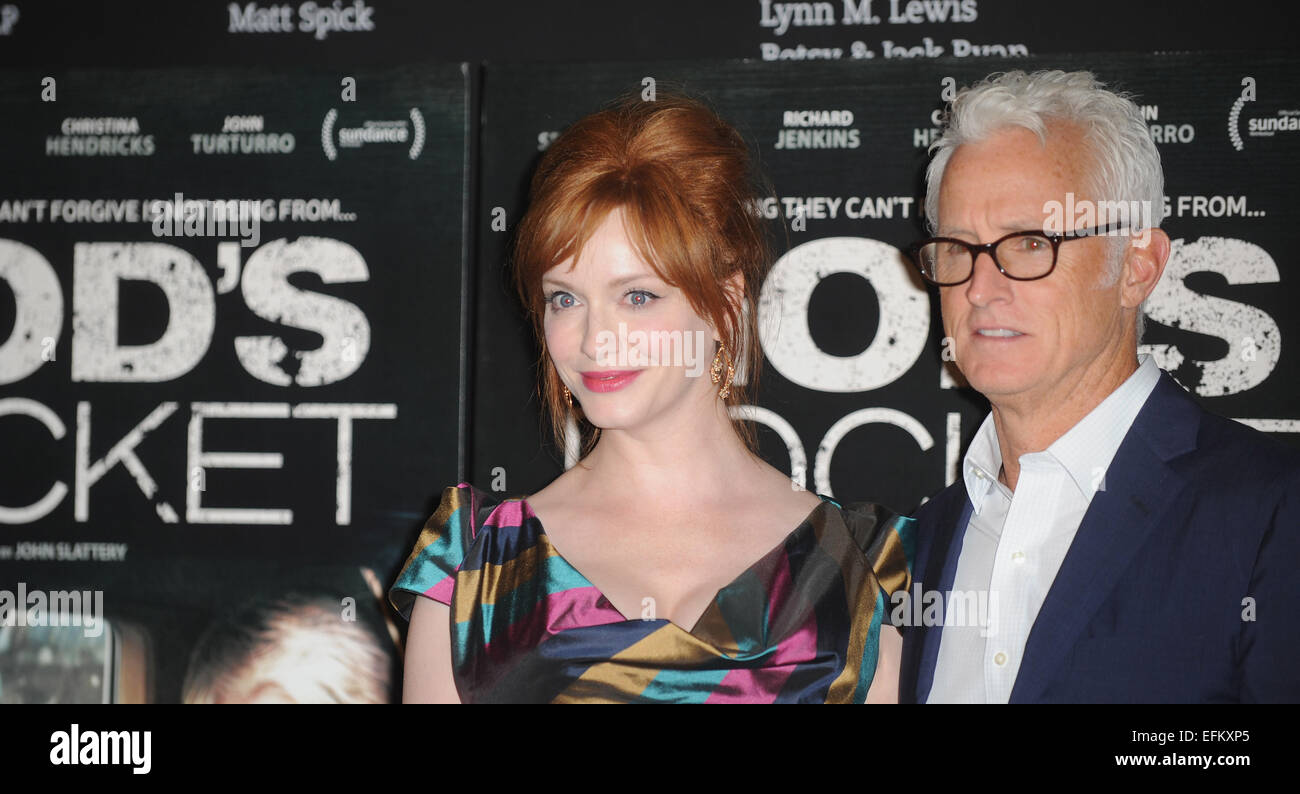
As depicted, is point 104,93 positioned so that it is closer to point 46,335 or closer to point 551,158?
point 46,335

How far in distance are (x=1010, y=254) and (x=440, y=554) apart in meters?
1.28

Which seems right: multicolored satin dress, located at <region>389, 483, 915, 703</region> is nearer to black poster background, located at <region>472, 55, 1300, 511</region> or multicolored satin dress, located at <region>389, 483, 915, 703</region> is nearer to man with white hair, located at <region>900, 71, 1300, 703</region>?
man with white hair, located at <region>900, 71, 1300, 703</region>

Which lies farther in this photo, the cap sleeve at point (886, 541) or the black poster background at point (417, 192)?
the black poster background at point (417, 192)

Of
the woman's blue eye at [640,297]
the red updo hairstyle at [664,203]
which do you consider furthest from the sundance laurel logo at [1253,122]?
the woman's blue eye at [640,297]

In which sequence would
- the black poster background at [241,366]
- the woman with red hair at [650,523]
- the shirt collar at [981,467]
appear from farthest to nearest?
the black poster background at [241,366] < the shirt collar at [981,467] < the woman with red hair at [650,523]

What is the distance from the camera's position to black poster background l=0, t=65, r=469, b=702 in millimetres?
2830

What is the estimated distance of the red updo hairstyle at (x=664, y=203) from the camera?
2.07m

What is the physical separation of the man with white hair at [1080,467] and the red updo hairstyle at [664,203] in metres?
0.42

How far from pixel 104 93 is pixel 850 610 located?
2376 mm

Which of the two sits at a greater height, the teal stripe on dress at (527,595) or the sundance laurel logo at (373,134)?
the sundance laurel logo at (373,134)

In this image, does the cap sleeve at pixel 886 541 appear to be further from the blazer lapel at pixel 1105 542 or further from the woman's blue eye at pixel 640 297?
the woman's blue eye at pixel 640 297

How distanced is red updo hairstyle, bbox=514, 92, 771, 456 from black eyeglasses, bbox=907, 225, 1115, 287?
379 millimetres
